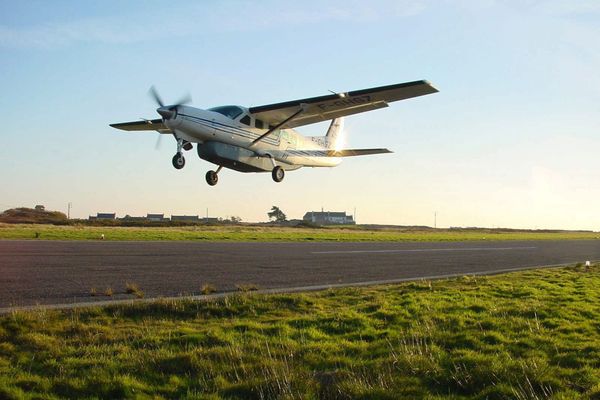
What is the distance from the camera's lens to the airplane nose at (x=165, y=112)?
17.8 meters

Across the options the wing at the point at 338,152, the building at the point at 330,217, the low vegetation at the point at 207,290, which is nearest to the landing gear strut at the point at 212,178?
the wing at the point at 338,152

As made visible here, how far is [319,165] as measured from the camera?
23531 mm

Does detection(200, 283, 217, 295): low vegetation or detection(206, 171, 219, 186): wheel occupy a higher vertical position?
detection(206, 171, 219, 186): wheel

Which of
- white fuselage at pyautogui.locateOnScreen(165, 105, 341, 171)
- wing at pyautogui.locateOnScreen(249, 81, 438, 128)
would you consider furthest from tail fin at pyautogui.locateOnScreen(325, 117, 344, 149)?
wing at pyautogui.locateOnScreen(249, 81, 438, 128)

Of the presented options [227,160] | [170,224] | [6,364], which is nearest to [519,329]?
[6,364]

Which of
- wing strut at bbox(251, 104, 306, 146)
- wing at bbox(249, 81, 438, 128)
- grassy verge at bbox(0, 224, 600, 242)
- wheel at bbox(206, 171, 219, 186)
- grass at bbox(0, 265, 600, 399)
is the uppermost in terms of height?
wing at bbox(249, 81, 438, 128)

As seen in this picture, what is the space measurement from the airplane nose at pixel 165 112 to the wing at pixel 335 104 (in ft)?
11.6

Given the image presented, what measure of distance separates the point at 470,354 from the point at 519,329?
6.96 ft

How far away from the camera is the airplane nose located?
17.8m

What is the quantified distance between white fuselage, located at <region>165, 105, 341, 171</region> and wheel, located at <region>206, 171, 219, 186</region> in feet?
3.12

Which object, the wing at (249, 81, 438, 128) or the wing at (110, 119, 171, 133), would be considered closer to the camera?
the wing at (249, 81, 438, 128)

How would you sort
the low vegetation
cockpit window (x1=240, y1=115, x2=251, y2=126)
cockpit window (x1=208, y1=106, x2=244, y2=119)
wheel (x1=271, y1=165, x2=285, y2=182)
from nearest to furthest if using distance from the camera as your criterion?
the low vegetation, cockpit window (x1=208, y1=106, x2=244, y2=119), wheel (x1=271, y1=165, x2=285, y2=182), cockpit window (x1=240, y1=115, x2=251, y2=126)

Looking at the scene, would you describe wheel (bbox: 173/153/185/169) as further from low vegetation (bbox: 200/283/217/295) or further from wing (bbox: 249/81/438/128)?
wing (bbox: 249/81/438/128)

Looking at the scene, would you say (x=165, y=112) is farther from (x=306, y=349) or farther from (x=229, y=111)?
(x=306, y=349)
